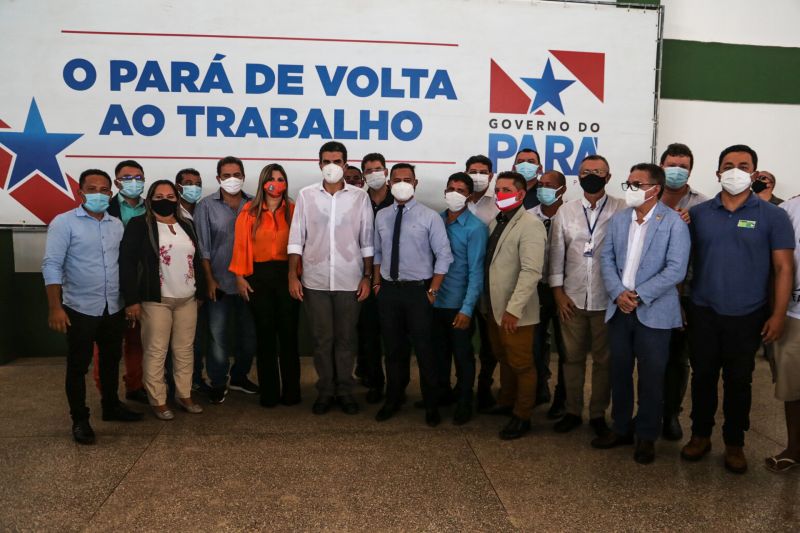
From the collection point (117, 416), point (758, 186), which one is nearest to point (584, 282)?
point (758, 186)

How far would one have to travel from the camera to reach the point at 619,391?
2.99 metres

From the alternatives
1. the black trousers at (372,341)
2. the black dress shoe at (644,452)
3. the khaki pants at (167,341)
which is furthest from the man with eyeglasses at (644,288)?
the khaki pants at (167,341)

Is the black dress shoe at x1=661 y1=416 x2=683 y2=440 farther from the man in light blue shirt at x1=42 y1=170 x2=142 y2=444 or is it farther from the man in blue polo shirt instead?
the man in light blue shirt at x1=42 y1=170 x2=142 y2=444

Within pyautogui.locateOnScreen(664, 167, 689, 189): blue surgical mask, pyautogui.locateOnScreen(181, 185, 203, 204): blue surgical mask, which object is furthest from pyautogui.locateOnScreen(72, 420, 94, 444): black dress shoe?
pyautogui.locateOnScreen(664, 167, 689, 189): blue surgical mask

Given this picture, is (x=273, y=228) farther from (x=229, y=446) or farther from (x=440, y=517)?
(x=440, y=517)

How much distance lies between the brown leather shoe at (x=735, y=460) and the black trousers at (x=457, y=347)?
1.34 metres

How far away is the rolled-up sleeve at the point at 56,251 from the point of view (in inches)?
116

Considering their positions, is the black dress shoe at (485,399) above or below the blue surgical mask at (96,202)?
below

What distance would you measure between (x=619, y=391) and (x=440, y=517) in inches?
48.6

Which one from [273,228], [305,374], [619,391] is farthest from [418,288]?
[305,374]

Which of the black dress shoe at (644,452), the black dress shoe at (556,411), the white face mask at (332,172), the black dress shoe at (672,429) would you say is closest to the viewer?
the black dress shoe at (644,452)

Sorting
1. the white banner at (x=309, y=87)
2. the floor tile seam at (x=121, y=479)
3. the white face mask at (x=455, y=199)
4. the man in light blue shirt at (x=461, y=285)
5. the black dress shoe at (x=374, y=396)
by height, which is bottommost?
the floor tile seam at (x=121, y=479)

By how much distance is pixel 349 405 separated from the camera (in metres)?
3.53

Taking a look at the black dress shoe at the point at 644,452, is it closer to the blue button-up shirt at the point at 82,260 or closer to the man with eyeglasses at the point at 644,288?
the man with eyeglasses at the point at 644,288
